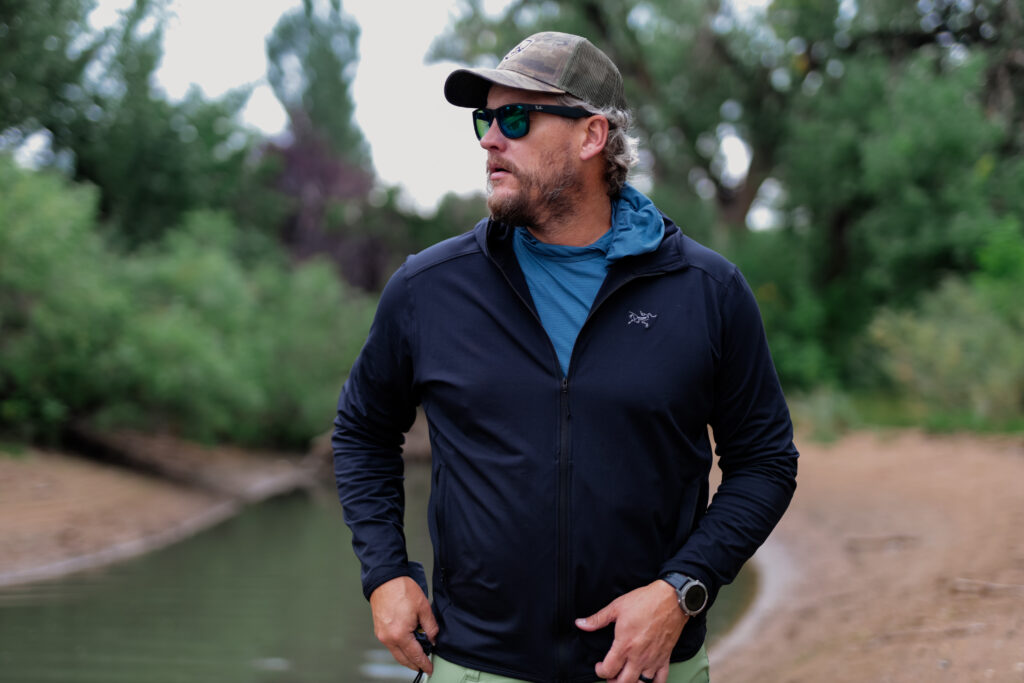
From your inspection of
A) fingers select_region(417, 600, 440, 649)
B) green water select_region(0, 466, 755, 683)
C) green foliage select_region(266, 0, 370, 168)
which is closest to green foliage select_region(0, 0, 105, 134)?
green water select_region(0, 466, 755, 683)

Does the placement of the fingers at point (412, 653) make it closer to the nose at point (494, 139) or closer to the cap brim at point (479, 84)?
the nose at point (494, 139)

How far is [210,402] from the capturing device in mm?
16969

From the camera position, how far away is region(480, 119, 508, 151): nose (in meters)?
2.64

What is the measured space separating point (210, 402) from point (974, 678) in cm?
1363

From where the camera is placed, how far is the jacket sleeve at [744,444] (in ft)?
8.23

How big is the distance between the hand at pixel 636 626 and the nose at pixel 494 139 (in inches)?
41.6

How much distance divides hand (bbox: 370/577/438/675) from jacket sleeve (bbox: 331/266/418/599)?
0.03m

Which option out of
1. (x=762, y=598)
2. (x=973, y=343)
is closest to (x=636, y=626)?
(x=762, y=598)

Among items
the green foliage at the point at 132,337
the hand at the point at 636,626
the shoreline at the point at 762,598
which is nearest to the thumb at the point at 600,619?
the hand at the point at 636,626

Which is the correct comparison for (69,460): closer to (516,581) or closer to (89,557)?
(89,557)

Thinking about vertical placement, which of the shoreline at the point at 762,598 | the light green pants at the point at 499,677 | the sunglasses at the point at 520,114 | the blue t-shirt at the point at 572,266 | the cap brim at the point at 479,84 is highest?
the cap brim at the point at 479,84

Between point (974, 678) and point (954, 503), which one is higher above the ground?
point (974, 678)

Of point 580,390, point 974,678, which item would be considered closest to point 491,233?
point 580,390

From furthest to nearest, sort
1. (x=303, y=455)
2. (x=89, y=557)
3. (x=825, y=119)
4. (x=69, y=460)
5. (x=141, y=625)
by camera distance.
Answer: (x=825, y=119) → (x=303, y=455) → (x=69, y=460) → (x=89, y=557) → (x=141, y=625)
